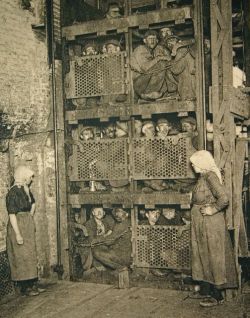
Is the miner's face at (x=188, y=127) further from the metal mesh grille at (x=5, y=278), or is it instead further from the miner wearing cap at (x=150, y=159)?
the metal mesh grille at (x=5, y=278)

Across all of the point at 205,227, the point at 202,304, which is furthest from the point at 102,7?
the point at 202,304

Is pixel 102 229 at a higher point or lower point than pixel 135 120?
lower

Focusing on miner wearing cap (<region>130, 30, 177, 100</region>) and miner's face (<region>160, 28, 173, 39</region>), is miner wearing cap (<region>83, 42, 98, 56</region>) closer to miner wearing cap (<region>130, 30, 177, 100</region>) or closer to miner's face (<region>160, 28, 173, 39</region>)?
miner wearing cap (<region>130, 30, 177, 100</region>)

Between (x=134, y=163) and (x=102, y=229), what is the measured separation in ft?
5.19

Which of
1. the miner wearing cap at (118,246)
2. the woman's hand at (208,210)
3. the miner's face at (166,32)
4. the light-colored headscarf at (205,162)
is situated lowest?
the miner wearing cap at (118,246)

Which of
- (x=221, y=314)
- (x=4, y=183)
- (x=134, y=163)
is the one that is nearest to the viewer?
(x=221, y=314)

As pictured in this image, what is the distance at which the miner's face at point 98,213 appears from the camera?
9172 mm

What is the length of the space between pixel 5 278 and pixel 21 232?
1021 millimetres

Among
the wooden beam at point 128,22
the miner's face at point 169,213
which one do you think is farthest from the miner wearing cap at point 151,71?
the miner's face at point 169,213

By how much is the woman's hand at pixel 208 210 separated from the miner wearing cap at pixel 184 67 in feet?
7.14

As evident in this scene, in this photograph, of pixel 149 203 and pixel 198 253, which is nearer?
pixel 198 253

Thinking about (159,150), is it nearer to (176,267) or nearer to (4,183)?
(176,267)

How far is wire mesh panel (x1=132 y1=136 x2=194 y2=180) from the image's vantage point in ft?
27.3

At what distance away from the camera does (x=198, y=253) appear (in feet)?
24.0
